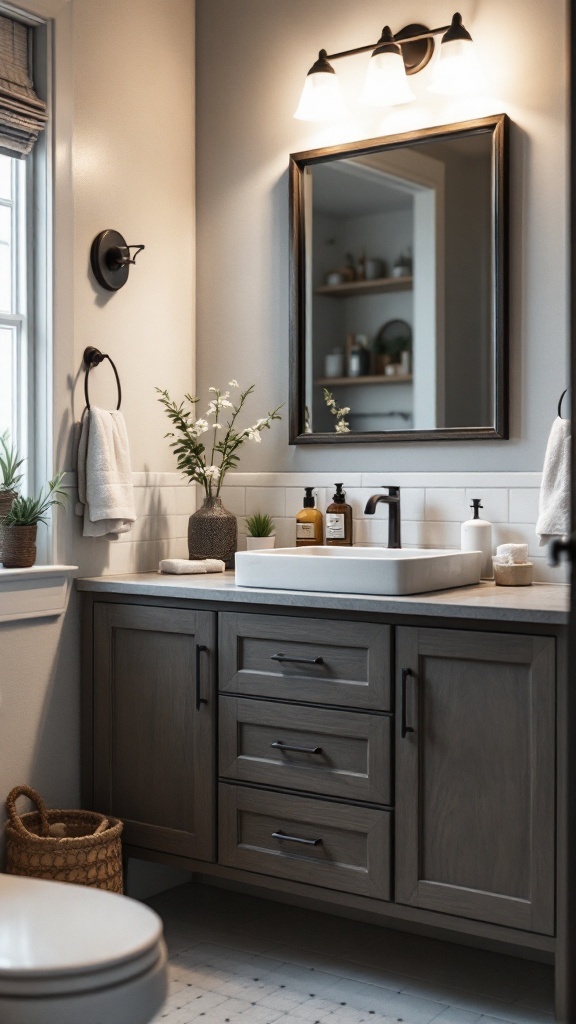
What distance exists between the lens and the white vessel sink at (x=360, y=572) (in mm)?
2354

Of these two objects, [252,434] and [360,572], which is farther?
[252,434]

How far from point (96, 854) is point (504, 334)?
164cm

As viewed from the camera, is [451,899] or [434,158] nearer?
[451,899]

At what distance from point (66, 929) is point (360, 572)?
1.00m

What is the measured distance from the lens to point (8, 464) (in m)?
2.70

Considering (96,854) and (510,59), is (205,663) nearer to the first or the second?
(96,854)

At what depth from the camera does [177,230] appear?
327cm

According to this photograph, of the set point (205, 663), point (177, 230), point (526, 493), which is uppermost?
point (177, 230)

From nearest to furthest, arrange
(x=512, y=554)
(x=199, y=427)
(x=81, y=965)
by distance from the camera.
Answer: (x=81, y=965) < (x=512, y=554) < (x=199, y=427)

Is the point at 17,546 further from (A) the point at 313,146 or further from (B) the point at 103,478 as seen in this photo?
(A) the point at 313,146

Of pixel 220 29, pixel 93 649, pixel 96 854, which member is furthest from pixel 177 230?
pixel 96 854

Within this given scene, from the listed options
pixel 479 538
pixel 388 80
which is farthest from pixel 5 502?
pixel 388 80

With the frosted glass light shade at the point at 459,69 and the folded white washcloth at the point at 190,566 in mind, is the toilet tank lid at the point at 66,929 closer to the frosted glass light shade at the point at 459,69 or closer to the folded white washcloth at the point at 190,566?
the folded white washcloth at the point at 190,566

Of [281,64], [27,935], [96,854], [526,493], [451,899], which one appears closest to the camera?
[27,935]
